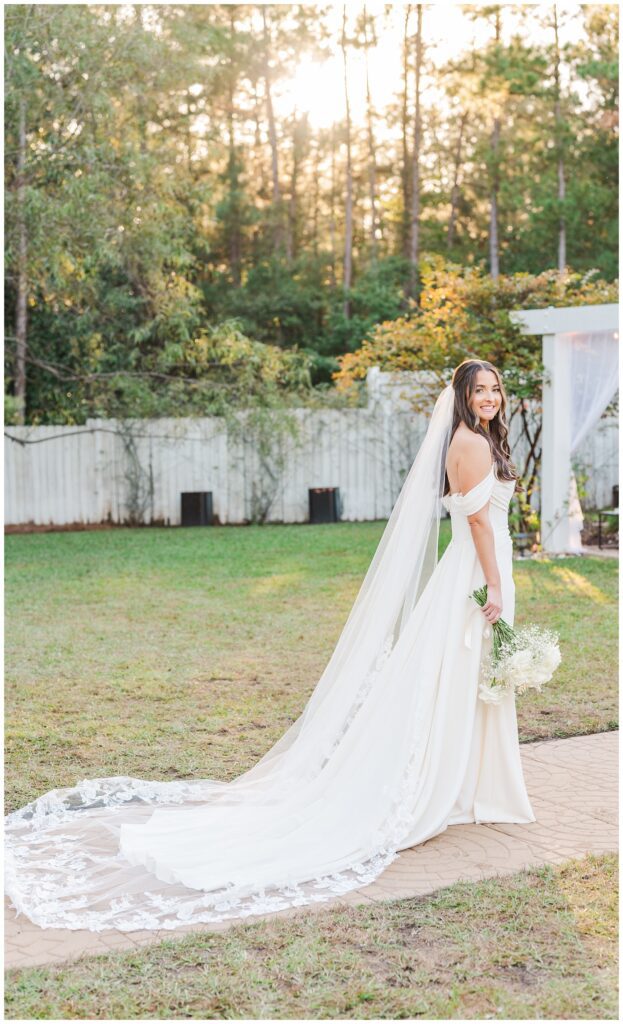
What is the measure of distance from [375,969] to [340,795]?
47.4 inches

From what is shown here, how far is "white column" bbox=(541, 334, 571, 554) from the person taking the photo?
42.8 feet

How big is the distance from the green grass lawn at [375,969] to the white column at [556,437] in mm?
9513

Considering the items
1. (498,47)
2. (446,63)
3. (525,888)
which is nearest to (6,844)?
(525,888)

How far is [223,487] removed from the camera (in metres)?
18.3

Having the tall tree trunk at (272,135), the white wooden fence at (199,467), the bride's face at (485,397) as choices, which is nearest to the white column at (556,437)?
the white wooden fence at (199,467)

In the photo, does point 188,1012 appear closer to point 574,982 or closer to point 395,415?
point 574,982

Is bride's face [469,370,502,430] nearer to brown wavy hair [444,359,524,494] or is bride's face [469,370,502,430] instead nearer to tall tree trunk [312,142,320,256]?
brown wavy hair [444,359,524,494]

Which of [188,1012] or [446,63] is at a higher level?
[446,63]

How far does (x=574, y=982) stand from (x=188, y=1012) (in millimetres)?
1146

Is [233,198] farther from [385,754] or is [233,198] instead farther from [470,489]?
[385,754]

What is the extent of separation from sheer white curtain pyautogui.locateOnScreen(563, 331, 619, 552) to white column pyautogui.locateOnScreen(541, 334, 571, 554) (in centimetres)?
8

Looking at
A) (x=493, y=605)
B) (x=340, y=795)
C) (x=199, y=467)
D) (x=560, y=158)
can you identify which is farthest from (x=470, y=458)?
(x=560, y=158)

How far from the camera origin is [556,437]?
42.8 ft

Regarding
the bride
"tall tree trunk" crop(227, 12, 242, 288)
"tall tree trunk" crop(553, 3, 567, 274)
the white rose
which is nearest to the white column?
the bride
